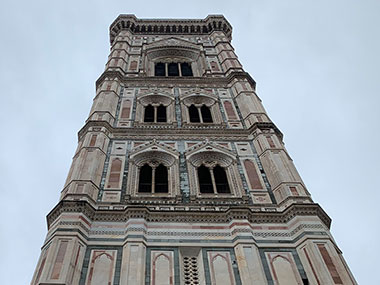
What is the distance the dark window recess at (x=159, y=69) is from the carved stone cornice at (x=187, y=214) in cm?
1257

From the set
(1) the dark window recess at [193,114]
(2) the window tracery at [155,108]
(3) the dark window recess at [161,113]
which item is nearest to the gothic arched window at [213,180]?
(2) the window tracery at [155,108]

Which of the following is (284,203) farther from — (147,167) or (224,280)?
(147,167)

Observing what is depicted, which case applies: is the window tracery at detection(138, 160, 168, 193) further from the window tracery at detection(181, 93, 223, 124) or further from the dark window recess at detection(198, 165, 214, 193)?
the window tracery at detection(181, 93, 223, 124)

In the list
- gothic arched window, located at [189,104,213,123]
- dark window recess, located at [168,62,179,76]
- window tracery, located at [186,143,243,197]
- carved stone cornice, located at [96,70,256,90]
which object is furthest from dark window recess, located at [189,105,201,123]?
dark window recess, located at [168,62,179,76]

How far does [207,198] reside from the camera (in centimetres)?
1277

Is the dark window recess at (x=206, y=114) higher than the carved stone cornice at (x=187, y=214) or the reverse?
higher

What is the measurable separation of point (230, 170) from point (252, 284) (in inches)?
200

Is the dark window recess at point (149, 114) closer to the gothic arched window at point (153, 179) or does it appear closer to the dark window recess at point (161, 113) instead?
the dark window recess at point (161, 113)

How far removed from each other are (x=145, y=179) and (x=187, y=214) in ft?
8.39

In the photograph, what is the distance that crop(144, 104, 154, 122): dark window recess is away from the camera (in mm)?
18013

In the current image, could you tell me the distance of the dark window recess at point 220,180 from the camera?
13555mm

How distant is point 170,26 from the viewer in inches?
1169

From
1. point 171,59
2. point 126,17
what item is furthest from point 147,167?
point 126,17

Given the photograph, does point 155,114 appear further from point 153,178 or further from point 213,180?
point 213,180
